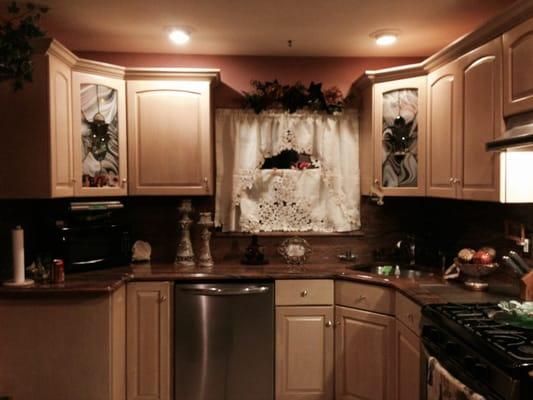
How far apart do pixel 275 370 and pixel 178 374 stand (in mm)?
618

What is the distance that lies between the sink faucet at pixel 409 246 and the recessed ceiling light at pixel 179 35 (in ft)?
6.79

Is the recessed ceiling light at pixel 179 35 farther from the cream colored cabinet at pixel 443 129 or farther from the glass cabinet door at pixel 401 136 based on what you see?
the cream colored cabinet at pixel 443 129

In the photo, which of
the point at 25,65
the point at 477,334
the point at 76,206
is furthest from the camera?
the point at 76,206

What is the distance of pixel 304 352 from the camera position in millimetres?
3025

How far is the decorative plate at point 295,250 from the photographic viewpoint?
11.0 feet

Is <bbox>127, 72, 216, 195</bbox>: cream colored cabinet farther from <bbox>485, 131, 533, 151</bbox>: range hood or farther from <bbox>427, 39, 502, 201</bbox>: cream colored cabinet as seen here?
<bbox>485, 131, 533, 151</bbox>: range hood

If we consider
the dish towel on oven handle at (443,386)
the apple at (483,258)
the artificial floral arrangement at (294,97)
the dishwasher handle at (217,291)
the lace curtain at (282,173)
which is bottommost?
the dish towel on oven handle at (443,386)

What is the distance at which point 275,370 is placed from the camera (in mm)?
3016

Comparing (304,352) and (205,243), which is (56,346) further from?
(304,352)

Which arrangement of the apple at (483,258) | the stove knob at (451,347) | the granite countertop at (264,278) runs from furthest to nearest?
the apple at (483,258)
the granite countertop at (264,278)
the stove knob at (451,347)

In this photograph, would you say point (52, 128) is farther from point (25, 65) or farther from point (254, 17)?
point (254, 17)

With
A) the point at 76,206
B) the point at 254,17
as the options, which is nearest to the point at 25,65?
the point at 76,206

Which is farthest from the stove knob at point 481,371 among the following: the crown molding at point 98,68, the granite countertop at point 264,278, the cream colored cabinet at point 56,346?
the crown molding at point 98,68

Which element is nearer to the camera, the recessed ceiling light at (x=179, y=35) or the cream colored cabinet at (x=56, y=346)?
the cream colored cabinet at (x=56, y=346)
